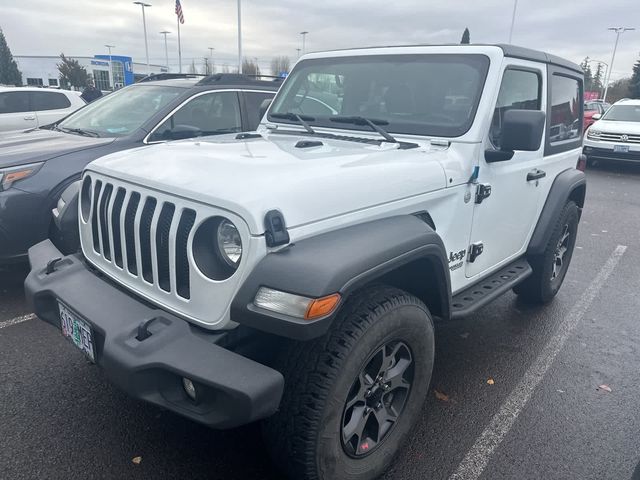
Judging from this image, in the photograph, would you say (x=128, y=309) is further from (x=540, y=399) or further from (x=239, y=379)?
(x=540, y=399)

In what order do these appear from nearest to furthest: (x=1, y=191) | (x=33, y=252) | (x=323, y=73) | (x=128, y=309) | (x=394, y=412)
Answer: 1. (x=128, y=309)
2. (x=394, y=412)
3. (x=33, y=252)
4. (x=323, y=73)
5. (x=1, y=191)

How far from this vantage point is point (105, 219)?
2598 mm

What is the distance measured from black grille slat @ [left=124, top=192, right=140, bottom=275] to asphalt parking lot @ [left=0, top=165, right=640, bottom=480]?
0.98m

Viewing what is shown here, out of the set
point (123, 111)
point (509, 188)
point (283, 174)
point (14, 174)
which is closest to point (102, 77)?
→ point (123, 111)

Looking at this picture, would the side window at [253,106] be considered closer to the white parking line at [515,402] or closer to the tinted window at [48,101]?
the white parking line at [515,402]

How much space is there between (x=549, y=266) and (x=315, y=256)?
308cm

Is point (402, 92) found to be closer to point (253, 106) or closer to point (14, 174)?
point (253, 106)

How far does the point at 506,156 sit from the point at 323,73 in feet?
4.91

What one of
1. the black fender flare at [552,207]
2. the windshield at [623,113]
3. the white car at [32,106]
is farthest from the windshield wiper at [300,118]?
the windshield at [623,113]

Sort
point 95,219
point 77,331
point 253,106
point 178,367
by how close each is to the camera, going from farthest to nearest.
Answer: point 253,106
point 95,219
point 77,331
point 178,367

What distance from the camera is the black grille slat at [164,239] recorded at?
2.20 meters

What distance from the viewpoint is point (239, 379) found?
5.89ft

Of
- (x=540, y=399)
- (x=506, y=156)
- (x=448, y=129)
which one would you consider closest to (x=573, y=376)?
(x=540, y=399)

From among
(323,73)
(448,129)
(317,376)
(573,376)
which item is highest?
(323,73)
